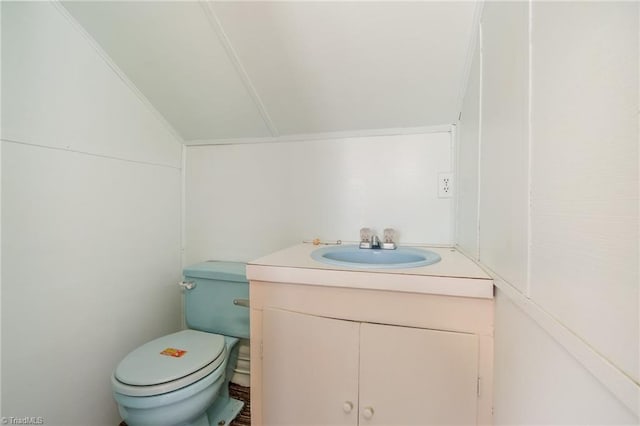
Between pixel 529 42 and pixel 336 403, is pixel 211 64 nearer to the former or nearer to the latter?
pixel 529 42

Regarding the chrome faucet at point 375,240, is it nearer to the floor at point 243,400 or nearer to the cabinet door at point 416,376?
the cabinet door at point 416,376

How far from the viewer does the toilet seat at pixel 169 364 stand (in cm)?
83

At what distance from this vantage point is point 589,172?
29 centimetres

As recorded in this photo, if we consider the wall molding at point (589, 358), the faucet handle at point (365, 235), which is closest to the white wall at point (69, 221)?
the faucet handle at point (365, 235)

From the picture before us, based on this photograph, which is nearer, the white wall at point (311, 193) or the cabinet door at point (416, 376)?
the cabinet door at point (416, 376)

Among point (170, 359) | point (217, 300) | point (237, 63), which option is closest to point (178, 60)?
point (237, 63)

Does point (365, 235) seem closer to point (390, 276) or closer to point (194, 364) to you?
point (390, 276)

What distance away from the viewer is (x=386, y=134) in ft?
4.12

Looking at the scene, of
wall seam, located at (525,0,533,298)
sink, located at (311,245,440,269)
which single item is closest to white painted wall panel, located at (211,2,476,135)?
wall seam, located at (525,0,533,298)

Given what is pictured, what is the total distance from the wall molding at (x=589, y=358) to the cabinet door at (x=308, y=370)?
0.44 meters

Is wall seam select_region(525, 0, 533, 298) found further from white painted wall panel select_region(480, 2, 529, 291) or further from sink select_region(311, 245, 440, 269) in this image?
sink select_region(311, 245, 440, 269)

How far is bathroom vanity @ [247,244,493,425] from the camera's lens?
66cm

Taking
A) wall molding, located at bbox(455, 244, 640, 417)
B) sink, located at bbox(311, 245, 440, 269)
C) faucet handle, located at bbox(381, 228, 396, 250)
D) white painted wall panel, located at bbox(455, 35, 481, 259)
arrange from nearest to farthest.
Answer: wall molding, located at bbox(455, 244, 640, 417), white painted wall panel, located at bbox(455, 35, 481, 259), sink, located at bbox(311, 245, 440, 269), faucet handle, located at bbox(381, 228, 396, 250)

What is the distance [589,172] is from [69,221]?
149 cm
